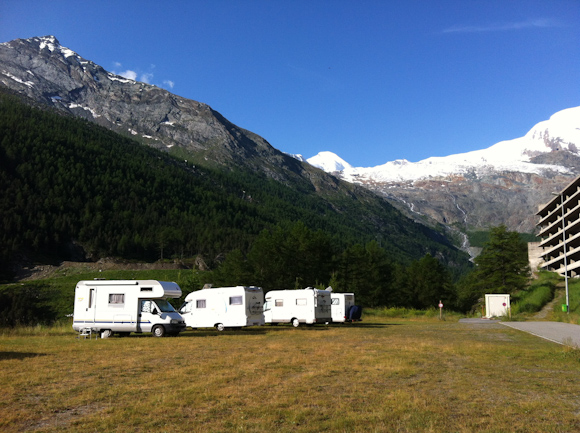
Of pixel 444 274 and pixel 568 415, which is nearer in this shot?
pixel 568 415

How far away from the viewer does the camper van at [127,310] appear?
88.1ft

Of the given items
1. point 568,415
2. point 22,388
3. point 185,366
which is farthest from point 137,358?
point 568,415

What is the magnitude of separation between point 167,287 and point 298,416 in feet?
65.4

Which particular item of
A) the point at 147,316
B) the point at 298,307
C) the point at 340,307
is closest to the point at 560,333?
the point at 298,307

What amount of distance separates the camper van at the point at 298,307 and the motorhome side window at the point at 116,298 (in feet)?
45.7

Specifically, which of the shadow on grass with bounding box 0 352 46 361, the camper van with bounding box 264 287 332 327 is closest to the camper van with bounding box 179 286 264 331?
the camper van with bounding box 264 287 332 327

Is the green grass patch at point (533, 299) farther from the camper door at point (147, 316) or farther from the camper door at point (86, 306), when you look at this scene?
the camper door at point (86, 306)

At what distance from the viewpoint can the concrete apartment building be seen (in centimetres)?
8025

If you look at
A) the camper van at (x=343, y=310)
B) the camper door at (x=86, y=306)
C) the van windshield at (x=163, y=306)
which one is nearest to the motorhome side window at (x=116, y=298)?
the camper door at (x=86, y=306)

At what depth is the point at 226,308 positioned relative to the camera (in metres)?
31.8

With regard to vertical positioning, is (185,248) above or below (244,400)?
above

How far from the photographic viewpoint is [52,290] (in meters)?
83.4

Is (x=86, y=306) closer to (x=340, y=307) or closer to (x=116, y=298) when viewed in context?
(x=116, y=298)

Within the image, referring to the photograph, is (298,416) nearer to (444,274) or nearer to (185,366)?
(185,366)
